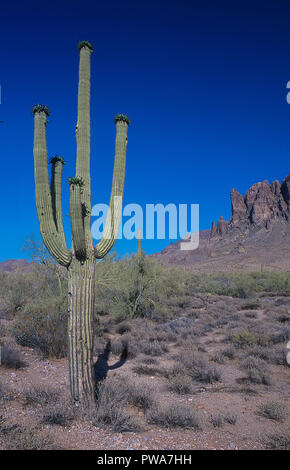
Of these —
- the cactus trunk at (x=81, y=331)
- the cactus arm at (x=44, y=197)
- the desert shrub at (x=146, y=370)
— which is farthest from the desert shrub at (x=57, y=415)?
the desert shrub at (x=146, y=370)

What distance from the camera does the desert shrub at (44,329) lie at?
8047 mm

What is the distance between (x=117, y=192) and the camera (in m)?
5.49

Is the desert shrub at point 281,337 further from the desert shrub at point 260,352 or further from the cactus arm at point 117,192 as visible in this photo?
the cactus arm at point 117,192

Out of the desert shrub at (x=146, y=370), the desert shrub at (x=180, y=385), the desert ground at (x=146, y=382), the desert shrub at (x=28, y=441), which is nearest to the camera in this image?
the desert shrub at (x=28, y=441)

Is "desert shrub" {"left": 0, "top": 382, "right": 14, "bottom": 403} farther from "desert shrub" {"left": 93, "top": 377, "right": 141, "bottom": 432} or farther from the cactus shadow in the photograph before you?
the cactus shadow

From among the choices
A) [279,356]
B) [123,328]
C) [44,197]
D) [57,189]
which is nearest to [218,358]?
[279,356]

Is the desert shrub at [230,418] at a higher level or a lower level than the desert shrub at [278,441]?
lower

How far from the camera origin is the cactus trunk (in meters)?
4.67

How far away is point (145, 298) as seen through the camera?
14719 mm

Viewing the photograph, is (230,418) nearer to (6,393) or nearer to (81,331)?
(81,331)

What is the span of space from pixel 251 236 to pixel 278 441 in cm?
7994

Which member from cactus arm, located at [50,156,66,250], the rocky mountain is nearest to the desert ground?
cactus arm, located at [50,156,66,250]
